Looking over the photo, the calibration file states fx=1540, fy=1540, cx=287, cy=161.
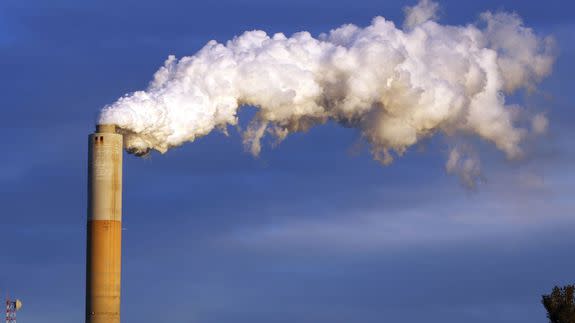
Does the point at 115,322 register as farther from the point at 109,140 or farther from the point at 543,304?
Result: the point at 543,304

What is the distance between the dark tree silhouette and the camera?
11649cm

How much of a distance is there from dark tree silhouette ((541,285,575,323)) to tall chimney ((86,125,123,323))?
122 ft

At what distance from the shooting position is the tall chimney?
96.4 m

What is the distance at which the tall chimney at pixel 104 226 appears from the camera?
3794 inches

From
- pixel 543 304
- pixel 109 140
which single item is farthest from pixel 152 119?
pixel 543 304

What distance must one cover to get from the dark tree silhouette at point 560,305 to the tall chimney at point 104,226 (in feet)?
122

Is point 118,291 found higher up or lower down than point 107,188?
lower down

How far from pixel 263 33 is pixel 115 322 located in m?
21.0

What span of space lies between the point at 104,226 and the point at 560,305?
3876cm

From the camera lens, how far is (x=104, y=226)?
96750 millimetres

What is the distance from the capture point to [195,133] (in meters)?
99.9

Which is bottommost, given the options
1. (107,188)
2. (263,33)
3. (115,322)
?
(115,322)

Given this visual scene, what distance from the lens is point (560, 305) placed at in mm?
117125

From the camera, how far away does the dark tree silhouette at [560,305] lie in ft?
382
